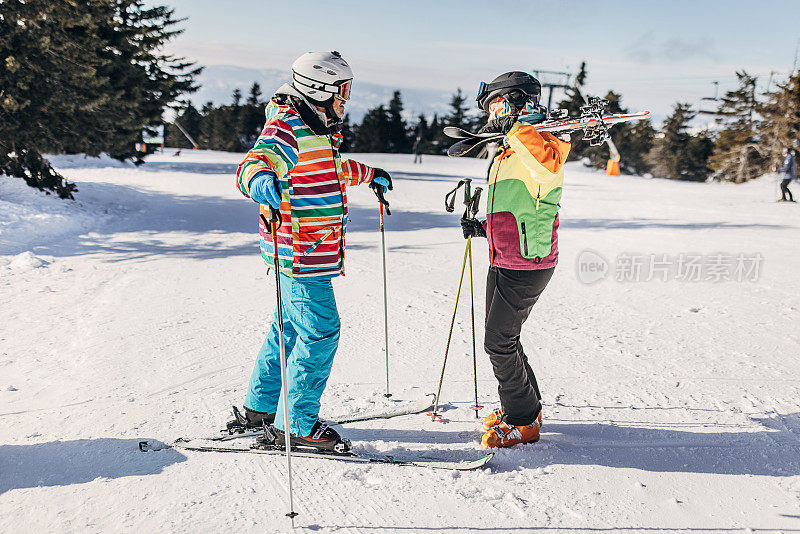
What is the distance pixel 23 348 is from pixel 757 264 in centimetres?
953

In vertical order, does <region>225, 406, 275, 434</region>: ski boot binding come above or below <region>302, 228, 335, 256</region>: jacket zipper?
below

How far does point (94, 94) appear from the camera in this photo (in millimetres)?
11672

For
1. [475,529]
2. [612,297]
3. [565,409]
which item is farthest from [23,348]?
[612,297]

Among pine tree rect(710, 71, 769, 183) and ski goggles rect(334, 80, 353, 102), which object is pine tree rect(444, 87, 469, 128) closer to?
pine tree rect(710, 71, 769, 183)

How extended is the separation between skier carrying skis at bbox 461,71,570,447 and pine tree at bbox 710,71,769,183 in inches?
1164

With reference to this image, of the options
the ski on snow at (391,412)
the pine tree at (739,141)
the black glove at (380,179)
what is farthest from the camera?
the pine tree at (739,141)

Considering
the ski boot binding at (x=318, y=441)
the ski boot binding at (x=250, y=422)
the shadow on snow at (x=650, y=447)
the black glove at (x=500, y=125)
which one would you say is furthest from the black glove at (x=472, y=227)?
the ski boot binding at (x=250, y=422)

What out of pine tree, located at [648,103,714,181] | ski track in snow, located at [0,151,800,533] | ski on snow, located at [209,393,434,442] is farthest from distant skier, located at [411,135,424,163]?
ski on snow, located at [209,393,434,442]

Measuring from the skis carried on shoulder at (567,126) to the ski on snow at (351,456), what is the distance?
1.76m

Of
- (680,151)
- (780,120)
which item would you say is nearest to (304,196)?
(780,120)

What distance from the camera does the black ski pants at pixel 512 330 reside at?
3.09 meters

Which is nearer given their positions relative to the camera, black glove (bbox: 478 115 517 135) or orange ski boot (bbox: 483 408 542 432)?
black glove (bbox: 478 115 517 135)

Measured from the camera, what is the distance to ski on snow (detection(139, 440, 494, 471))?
118 inches

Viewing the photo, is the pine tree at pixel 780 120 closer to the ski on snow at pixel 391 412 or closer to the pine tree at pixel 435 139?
the ski on snow at pixel 391 412
